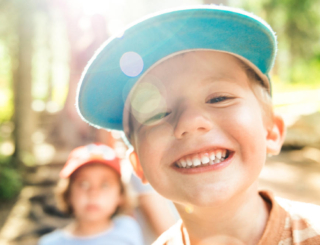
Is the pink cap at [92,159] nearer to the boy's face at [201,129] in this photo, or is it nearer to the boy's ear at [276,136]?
the boy's face at [201,129]

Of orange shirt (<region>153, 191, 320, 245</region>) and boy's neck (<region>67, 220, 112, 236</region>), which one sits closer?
orange shirt (<region>153, 191, 320, 245</region>)

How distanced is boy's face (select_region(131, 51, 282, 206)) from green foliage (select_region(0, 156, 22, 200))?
227 inches

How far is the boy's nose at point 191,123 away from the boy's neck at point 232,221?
307 millimetres

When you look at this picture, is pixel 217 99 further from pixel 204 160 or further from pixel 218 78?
pixel 204 160

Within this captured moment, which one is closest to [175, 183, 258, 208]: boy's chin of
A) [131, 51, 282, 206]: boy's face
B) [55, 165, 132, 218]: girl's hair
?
[131, 51, 282, 206]: boy's face

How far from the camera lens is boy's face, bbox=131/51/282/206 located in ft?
3.39

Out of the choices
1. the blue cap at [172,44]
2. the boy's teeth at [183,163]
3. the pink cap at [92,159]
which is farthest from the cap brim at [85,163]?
the boy's teeth at [183,163]

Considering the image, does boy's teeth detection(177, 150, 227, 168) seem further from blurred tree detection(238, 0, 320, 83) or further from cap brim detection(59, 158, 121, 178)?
blurred tree detection(238, 0, 320, 83)

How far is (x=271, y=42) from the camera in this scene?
1165mm

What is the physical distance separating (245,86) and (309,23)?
76.7 ft

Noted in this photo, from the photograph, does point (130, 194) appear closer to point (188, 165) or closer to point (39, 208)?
point (188, 165)

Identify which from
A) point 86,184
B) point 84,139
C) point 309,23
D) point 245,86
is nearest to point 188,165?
point 245,86

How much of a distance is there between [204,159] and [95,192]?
1.62 meters

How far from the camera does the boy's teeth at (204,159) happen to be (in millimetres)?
1047
